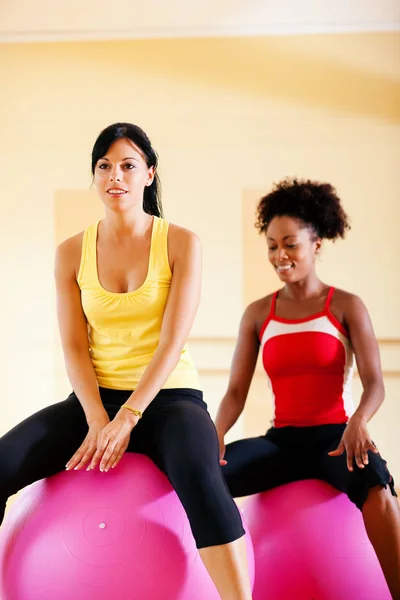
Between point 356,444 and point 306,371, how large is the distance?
312 mm

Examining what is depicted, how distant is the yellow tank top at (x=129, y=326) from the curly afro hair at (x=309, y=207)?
0.59 m

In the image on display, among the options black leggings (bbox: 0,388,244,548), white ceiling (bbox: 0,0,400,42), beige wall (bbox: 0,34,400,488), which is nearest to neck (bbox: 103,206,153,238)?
black leggings (bbox: 0,388,244,548)


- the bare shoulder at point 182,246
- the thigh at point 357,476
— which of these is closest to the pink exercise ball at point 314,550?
the thigh at point 357,476

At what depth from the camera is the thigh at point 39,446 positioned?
1633 mm

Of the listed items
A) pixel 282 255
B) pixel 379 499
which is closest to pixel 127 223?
pixel 282 255

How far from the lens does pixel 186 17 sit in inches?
168

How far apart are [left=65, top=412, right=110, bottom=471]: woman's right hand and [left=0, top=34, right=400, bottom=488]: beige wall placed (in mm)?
2575

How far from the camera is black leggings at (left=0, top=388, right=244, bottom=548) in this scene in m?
1.52

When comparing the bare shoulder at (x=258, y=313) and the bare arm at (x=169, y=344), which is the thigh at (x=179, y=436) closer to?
the bare arm at (x=169, y=344)

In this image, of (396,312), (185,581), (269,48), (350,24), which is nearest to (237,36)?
(269,48)

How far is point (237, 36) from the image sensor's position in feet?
14.1

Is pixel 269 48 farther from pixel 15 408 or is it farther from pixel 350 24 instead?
pixel 15 408

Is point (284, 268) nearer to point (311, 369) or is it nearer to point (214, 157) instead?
point (311, 369)

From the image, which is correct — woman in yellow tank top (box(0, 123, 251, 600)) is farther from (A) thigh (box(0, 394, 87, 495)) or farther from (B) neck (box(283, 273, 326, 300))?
(B) neck (box(283, 273, 326, 300))
